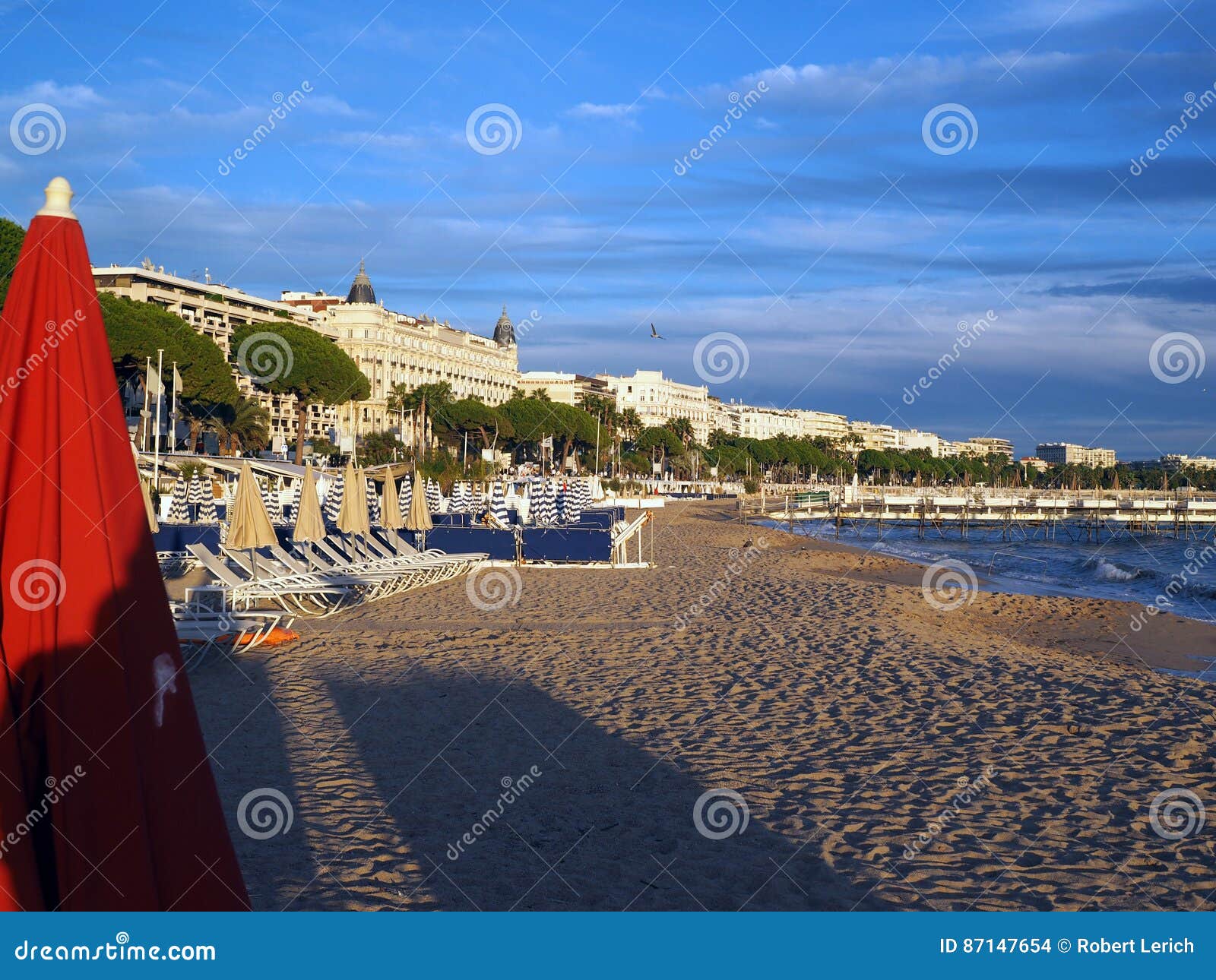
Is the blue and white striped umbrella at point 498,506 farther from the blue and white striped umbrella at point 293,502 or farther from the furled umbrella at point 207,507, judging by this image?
the furled umbrella at point 207,507

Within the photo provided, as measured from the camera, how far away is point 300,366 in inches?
2381

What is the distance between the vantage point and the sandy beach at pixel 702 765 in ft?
16.3

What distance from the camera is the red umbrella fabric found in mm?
2719

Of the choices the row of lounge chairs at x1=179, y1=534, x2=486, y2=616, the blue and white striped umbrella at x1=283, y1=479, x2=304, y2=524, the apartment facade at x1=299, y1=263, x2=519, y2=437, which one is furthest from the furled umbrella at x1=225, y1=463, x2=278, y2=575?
the apartment facade at x1=299, y1=263, x2=519, y2=437

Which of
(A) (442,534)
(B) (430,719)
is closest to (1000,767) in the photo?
(B) (430,719)

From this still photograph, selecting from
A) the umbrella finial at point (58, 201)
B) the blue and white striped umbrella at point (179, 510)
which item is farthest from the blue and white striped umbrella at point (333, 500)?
the umbrella finial at point (58, 201)

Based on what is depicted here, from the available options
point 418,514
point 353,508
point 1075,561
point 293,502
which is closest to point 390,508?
point 418,514

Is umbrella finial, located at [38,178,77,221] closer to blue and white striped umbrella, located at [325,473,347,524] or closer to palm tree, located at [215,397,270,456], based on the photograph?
blue and white striped umbrella, located at [325,473,347,524]

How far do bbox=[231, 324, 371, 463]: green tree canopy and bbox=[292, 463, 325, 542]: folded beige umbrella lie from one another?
44.0m

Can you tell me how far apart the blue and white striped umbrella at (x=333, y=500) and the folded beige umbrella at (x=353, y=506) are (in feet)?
16.2

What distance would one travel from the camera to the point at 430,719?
8.16 metres

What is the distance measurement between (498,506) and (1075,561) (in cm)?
2239

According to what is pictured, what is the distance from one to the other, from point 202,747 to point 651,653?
8486 mm
